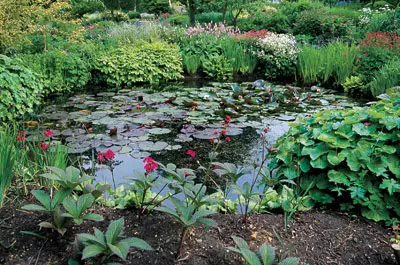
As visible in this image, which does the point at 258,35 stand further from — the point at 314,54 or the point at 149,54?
the point at 149,54

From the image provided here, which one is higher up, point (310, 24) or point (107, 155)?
point (310, 24)

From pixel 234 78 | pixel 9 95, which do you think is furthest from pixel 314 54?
pixel 9 95

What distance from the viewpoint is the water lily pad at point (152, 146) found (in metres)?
3.92

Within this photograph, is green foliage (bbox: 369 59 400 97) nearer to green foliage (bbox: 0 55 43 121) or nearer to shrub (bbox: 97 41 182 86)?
shrub (bbox: 97 41 182 86)

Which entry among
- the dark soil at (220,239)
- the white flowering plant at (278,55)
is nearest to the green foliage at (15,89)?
the dark soil at (220,239)

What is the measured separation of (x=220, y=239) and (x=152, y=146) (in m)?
2.15

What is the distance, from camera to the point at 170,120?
5004 millimetres

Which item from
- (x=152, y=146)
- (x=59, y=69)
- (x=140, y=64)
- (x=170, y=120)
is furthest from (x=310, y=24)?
(x=152, y=146)

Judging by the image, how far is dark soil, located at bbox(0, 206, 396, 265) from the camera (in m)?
1.77

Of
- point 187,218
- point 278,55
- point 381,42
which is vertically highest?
point 381,42

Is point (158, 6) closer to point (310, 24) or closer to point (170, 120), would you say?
point (310, 24)

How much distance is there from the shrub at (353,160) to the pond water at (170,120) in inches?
23.5

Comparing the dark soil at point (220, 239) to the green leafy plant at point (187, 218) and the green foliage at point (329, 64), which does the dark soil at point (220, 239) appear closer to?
the green leafy plant at point (187, 218)

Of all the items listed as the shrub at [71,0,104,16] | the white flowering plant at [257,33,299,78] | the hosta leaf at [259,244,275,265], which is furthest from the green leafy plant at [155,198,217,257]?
the shrub at [71,0,104,16]
